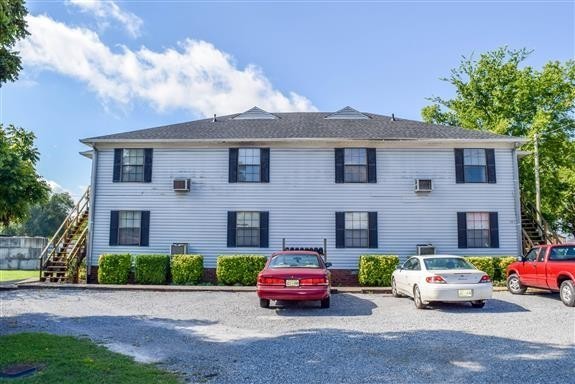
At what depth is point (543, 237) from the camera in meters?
17.8

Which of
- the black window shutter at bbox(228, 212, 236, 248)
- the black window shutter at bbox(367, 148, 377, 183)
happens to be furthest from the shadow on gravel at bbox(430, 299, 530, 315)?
the black window shutter at bbox(228, 212, 236, 248)

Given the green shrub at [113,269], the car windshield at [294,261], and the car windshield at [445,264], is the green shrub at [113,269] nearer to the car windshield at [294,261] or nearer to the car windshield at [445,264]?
the car windshield at [294,261]

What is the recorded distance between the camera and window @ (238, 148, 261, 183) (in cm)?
1716

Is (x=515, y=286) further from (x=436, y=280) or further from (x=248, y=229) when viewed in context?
(x=248, y=229)

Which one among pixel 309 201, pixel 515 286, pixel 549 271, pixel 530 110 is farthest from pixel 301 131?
pixel 530 110

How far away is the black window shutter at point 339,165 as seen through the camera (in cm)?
1695

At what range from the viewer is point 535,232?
17969 mm

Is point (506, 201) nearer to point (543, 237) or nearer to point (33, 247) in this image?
point (543, 237)

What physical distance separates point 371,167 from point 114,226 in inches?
415

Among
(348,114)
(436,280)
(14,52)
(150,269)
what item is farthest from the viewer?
(348,114)

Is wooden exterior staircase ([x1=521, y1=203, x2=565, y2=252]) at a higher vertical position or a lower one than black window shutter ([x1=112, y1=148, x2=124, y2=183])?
lower

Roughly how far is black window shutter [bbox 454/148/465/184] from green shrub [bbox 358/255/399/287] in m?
4.32

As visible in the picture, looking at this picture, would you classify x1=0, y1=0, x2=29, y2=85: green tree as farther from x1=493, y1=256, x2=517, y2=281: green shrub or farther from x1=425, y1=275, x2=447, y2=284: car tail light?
x1=493, y1=256, x2=517, y2=281: green shrub

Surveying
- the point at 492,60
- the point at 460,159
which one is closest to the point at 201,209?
the point at 460,159
